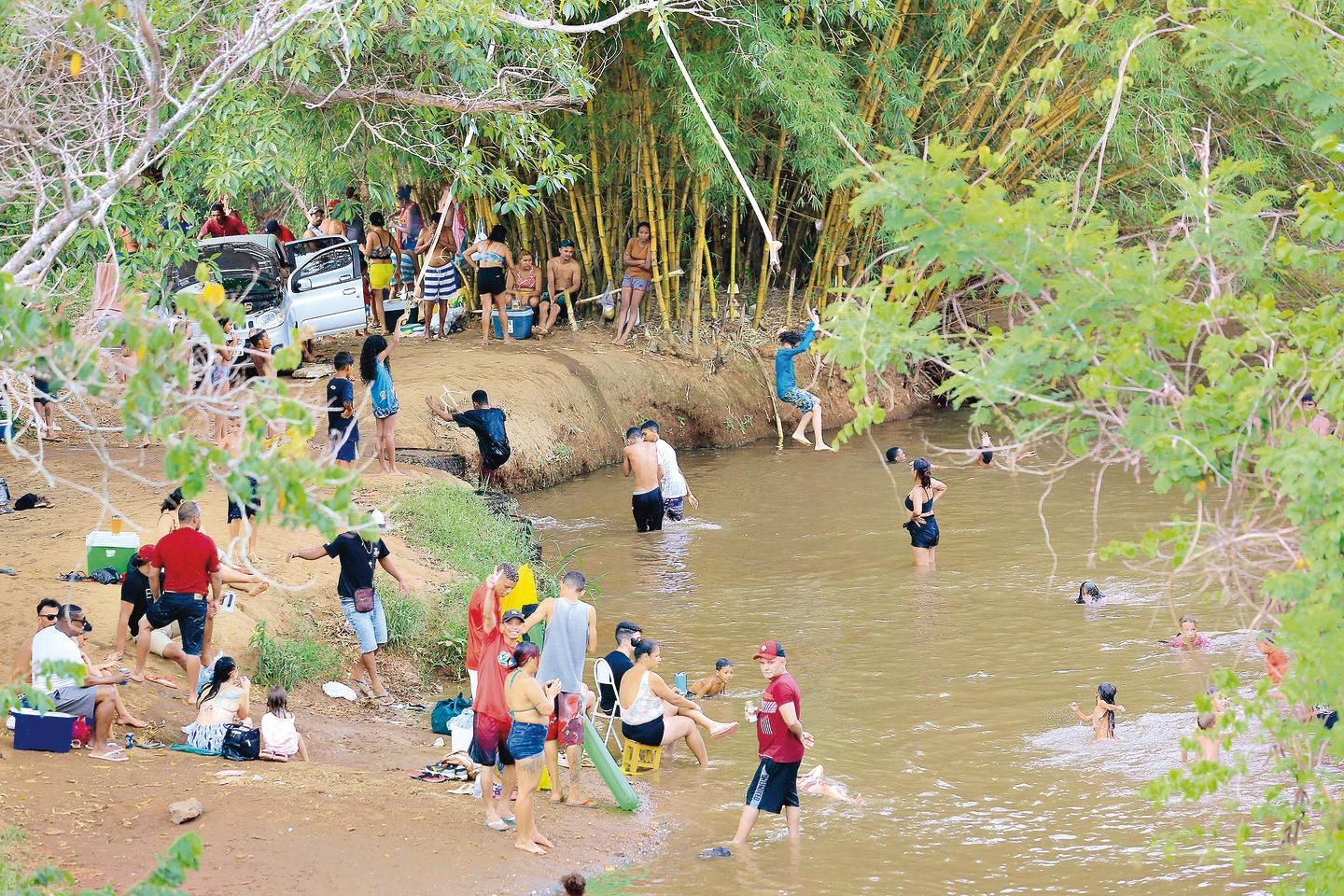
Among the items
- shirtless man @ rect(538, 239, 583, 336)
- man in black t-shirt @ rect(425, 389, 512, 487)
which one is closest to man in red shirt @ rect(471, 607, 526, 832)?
man in black t-shirt @ rect(425, 389, 512, 487)

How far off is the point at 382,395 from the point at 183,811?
647cm

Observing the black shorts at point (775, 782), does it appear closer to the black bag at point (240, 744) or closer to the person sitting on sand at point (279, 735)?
the person sitting on sand at point (279, 735)

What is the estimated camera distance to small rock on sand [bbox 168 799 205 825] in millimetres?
8359

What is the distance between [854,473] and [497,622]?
10.5m

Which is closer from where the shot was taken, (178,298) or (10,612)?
(178,298)

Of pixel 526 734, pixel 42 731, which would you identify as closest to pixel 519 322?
pixel 42 731

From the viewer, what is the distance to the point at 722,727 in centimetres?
1058

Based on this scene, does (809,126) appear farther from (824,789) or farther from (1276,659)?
(1276,659)

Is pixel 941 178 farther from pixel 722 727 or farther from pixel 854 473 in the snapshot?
pixel 854 473

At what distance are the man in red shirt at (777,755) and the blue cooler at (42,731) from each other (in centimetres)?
389

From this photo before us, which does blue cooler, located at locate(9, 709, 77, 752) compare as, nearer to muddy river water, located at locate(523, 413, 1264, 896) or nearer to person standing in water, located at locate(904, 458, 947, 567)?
muddy river water, located at locate(523, 413, 1264, 896)

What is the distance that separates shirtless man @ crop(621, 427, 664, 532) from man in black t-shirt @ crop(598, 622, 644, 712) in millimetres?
5291

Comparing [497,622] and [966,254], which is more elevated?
[966,254]

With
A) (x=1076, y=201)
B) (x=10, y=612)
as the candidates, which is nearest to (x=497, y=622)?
(x=10, y=612)
